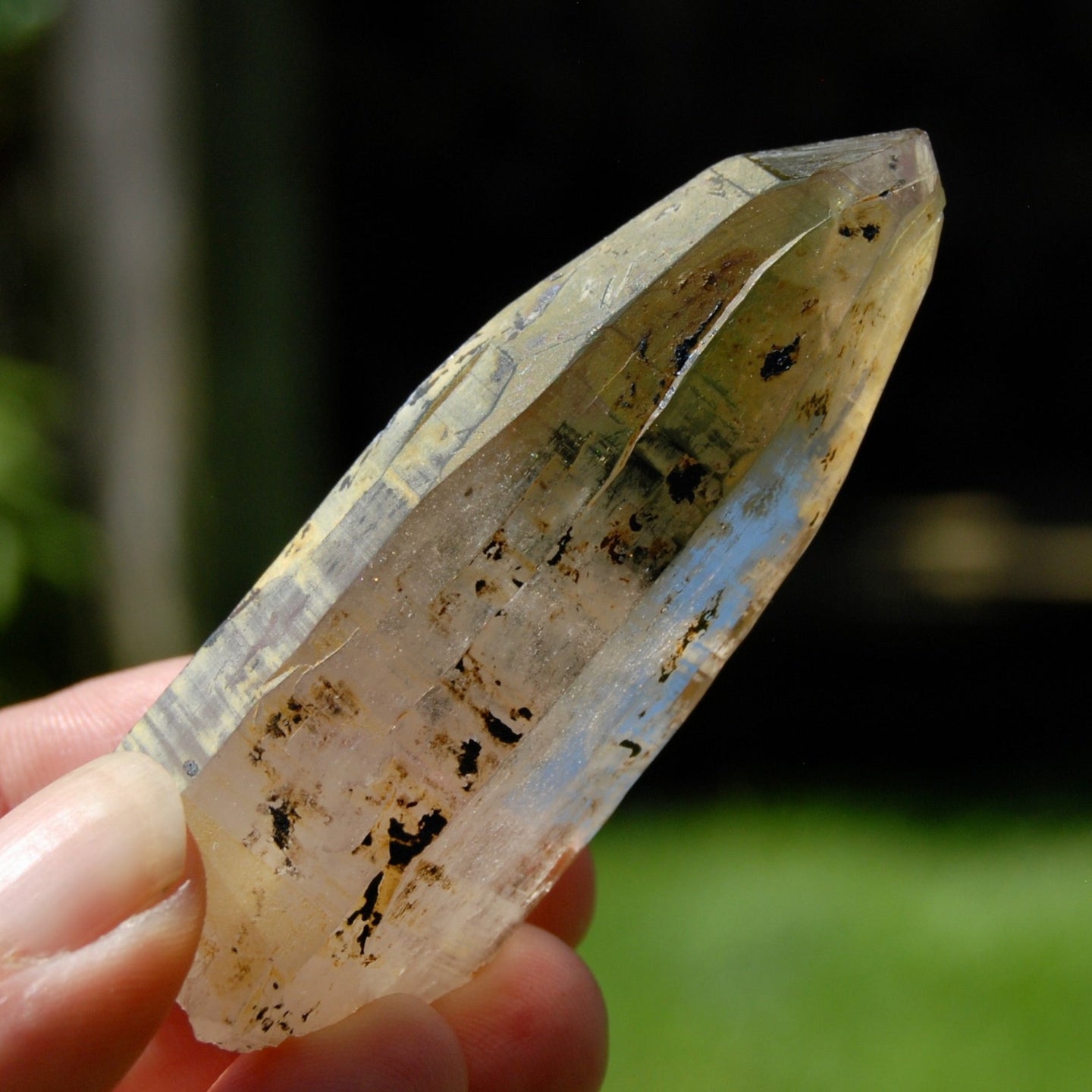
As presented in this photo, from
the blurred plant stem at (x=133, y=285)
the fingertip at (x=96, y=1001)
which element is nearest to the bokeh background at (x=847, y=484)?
the blurred plant stem at (x=133, y=285)

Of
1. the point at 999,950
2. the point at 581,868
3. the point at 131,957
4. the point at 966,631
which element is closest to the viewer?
the point at 131,957

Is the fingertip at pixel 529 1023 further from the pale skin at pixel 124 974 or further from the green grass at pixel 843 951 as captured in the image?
the green grass at pixel 843 951

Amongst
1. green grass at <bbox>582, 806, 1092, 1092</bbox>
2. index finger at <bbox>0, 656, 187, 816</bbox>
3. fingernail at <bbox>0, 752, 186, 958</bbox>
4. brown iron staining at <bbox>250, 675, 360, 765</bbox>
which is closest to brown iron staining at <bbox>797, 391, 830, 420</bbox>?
brown iron staining at <bbox>250, 675, 360, 765</bbox>

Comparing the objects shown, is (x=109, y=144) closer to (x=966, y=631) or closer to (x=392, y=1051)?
(x=392, y=1051)

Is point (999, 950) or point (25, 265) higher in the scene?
point (25, 265)

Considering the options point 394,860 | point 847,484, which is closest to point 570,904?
point 394,860

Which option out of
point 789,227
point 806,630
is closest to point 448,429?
point 789,227

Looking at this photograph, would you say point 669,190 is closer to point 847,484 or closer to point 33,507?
point 847,484
